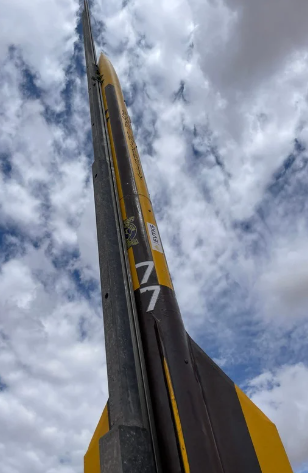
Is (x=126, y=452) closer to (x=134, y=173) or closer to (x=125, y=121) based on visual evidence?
(x=134, y=173)

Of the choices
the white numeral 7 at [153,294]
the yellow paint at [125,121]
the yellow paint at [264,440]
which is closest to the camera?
the yellow paint at [264,440]

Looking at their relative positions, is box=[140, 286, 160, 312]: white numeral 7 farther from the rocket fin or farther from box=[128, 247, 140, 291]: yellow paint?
the rocket fin

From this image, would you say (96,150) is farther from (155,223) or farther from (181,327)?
(181,327)

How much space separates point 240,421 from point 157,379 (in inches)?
39.4

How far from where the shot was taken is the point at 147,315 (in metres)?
4.36

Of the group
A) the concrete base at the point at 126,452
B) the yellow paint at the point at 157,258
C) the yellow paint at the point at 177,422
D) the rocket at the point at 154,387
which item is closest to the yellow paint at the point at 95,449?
the rocket at the point at 154,387

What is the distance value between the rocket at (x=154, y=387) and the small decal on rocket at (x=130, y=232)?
0.05ft

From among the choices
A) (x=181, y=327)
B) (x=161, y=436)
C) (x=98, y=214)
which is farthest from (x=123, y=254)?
(x=161, y=436)

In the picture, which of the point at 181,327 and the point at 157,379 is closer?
the point at 157,379

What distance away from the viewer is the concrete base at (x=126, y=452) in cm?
277

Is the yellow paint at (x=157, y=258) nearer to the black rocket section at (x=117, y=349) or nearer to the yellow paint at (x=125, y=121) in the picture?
the yellow paint at (x=125, y=121)

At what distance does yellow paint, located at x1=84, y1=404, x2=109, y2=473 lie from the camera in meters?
3.81

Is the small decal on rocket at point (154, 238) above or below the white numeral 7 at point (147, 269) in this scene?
above

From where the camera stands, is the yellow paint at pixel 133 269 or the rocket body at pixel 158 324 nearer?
the rocket body at pixel 158 324
